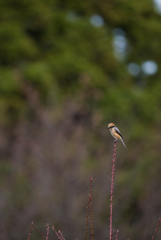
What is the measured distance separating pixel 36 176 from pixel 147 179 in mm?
3021

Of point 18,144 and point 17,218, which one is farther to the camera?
point 18,144

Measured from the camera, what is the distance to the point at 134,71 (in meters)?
19.2

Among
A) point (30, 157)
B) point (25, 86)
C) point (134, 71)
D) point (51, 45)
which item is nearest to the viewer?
point (30, 157)

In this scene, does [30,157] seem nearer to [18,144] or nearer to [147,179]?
[18,144]

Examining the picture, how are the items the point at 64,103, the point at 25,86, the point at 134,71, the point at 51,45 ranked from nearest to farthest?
the point at 64,103 < the point at 25,86 < the point at 51,45 < the point at 134,71

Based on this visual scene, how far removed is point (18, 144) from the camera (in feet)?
41.8

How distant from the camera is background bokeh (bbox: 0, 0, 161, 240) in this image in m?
11.5

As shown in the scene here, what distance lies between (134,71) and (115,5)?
2.91 metres

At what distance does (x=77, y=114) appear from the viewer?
520 inches

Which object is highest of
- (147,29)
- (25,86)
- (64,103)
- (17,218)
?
(147,29)

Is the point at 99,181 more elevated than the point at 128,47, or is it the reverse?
the point at 128,47

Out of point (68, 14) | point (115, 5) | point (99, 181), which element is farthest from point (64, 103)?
point (115, 5)

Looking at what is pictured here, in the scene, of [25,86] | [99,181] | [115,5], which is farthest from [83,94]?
[115,5]

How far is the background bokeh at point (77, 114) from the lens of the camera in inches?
454
